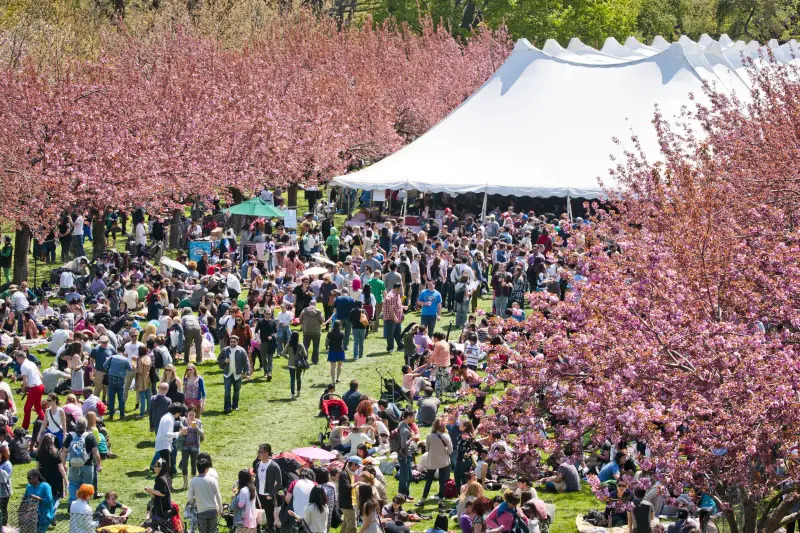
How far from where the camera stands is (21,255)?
107 ft

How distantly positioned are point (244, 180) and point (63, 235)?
7.39 meters

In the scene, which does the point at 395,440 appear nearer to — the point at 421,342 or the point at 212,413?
the point at 212,413

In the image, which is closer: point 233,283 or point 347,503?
point 347,503

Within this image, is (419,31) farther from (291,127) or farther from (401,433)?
(401,433)

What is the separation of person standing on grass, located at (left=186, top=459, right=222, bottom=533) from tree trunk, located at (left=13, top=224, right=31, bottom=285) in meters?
18.3

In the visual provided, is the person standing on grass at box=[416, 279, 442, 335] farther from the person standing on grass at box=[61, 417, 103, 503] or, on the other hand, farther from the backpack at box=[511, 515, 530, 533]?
the backpack at box=[511, 515, 530, 533]

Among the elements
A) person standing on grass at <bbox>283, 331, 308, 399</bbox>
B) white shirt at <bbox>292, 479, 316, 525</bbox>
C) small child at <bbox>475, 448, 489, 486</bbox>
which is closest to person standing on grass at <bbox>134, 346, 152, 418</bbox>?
person standing on grass at <bbox>283, 331, 308, 399</bbox>

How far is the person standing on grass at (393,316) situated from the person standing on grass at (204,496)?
9.44 m

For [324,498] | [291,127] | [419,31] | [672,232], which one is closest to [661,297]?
[672,232]

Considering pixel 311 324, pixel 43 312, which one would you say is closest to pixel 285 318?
pixel 311 324

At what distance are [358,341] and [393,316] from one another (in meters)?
0.89

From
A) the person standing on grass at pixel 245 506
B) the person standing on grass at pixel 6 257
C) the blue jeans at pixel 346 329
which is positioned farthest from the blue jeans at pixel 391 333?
the person standing on grass at pixel 6 257

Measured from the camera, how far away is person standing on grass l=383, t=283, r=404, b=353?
24.8 metres

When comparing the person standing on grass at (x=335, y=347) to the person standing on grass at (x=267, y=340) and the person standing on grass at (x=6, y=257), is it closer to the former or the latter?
the person standing on grass at (x=267, y=340)
